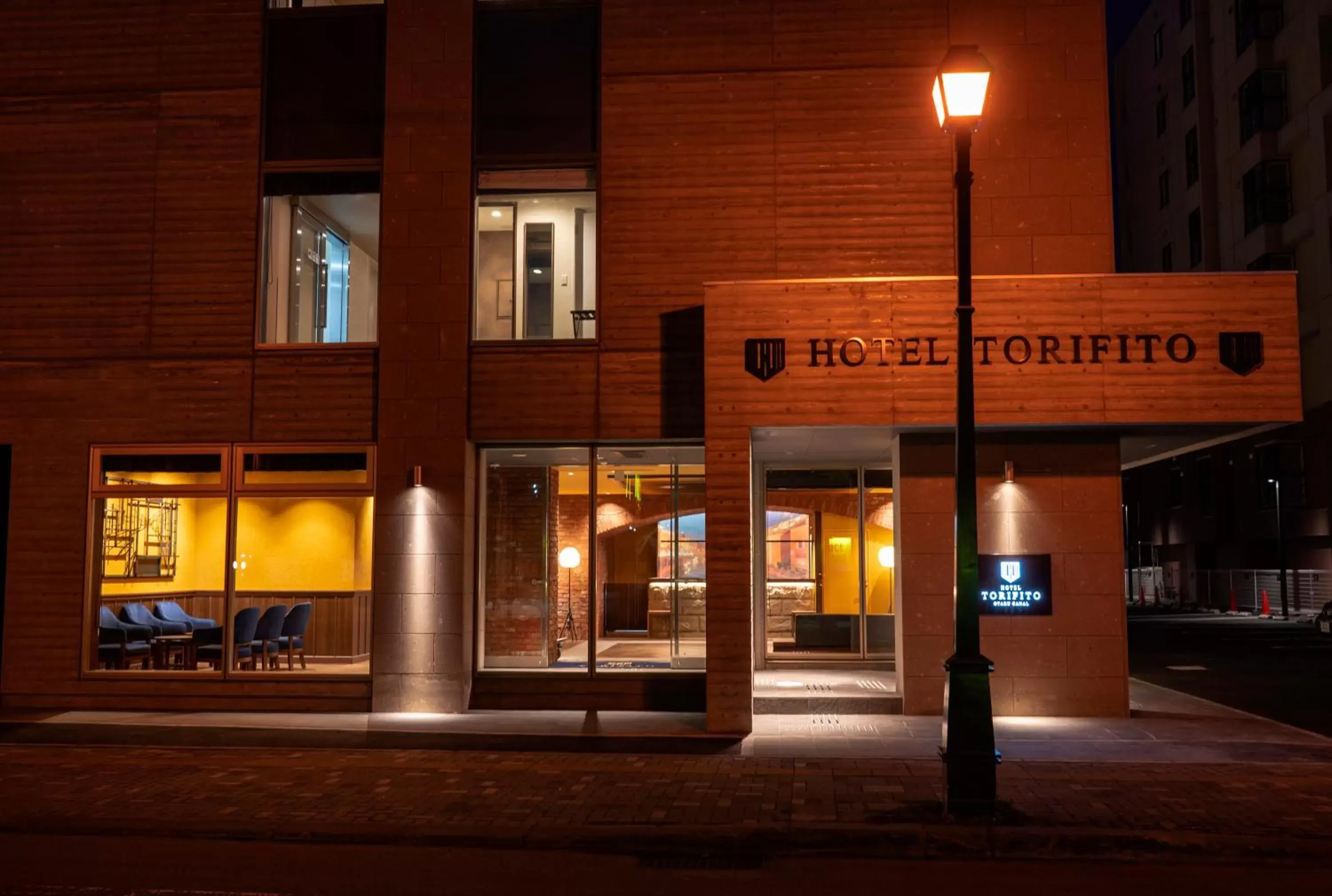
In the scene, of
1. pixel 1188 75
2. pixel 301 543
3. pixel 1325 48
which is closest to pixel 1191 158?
pixel 1188 75

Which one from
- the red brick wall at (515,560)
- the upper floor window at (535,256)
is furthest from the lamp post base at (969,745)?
the upper floor window at (535,256)

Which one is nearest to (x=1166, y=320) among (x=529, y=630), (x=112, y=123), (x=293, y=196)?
(x=529, y=630)

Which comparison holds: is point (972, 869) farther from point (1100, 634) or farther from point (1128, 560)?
point (1128, 560)

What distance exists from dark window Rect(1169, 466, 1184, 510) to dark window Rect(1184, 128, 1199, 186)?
13.1 metres

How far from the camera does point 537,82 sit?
15.5m

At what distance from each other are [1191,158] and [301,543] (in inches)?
1915

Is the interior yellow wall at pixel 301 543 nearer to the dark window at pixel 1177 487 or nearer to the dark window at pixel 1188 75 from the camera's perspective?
the dark window at pixel 1188 75

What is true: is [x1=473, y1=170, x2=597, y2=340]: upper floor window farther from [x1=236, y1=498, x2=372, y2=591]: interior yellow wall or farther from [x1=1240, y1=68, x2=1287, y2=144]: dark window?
[x1=1240, y1=68, x2=1287, y2=144]: dark window

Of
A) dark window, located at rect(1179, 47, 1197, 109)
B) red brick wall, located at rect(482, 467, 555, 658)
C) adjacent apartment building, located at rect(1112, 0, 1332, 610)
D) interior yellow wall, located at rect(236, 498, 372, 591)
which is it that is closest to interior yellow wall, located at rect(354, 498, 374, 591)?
interior yellow wall, located at rect(236, 498, 372, 591)

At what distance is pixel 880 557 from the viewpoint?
702 inches

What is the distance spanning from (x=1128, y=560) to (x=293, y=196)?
61.2 metres

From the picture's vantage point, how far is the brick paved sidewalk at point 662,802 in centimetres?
869

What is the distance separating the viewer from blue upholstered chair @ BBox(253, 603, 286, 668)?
15.9 metres

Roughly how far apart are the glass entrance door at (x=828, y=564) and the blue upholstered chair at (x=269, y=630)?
275 inches
